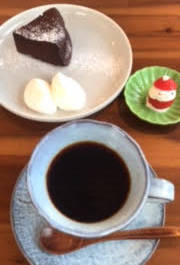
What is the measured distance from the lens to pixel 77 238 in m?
0.65

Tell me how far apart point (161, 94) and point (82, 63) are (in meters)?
0.22


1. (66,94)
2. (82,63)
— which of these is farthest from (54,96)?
(82,63)

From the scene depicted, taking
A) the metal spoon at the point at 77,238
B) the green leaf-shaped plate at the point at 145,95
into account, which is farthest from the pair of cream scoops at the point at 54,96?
the metal spoon at the point at 77,238

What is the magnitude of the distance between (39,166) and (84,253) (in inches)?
6.3

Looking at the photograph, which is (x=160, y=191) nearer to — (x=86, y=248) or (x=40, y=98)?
(x=86, y=248)

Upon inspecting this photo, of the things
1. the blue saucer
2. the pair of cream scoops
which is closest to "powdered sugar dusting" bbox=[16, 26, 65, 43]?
the pair of cream scoops

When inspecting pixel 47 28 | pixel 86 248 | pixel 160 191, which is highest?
pixel 47 28

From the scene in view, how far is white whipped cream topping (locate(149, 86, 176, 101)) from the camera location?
0.79 metres

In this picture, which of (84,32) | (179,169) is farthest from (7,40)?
(179,169)

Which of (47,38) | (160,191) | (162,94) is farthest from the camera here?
(47,38)

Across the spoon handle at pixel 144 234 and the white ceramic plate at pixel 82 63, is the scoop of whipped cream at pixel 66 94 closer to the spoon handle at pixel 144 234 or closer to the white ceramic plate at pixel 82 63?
the white ceramic plate at pixel 82 63

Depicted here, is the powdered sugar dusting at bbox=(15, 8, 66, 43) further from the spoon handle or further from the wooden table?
the spoon handle

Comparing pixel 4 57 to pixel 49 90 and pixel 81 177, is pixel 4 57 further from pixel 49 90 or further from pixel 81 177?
pixel 81 177

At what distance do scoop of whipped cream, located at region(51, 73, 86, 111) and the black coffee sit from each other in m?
0.16
